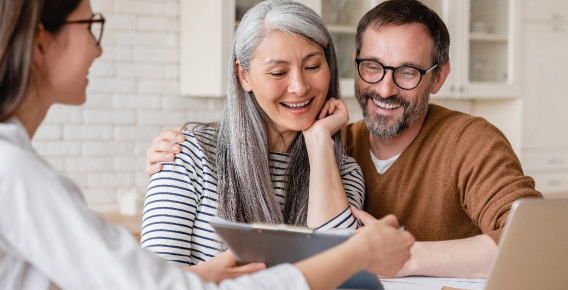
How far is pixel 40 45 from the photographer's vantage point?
1.05m

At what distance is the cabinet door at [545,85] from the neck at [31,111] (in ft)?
12.3

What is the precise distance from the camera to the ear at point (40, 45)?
1.03 m

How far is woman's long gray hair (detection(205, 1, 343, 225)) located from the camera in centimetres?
182

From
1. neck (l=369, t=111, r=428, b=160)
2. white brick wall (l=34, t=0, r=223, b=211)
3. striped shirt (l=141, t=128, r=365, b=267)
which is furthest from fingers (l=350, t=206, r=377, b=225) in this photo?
white brick wall (l=34, t=0, r=223, b=211)

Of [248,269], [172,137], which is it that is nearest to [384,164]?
[172,137]

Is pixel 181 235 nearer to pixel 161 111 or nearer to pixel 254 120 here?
pixel 254 120

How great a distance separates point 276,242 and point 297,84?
2.13 ft

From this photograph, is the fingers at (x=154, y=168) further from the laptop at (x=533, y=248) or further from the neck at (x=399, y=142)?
the laptop at (x=533, y=248)

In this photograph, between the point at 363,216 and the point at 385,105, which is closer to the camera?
the point at 363,216

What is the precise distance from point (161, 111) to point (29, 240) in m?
2.57

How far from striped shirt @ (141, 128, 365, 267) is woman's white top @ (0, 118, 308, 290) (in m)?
0.67

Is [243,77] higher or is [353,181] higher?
[243,77]

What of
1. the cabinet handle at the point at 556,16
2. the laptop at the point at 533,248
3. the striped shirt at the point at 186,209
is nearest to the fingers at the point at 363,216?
the striped shirt at the point at 186,209

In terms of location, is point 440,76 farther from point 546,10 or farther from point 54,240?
point 546,10
